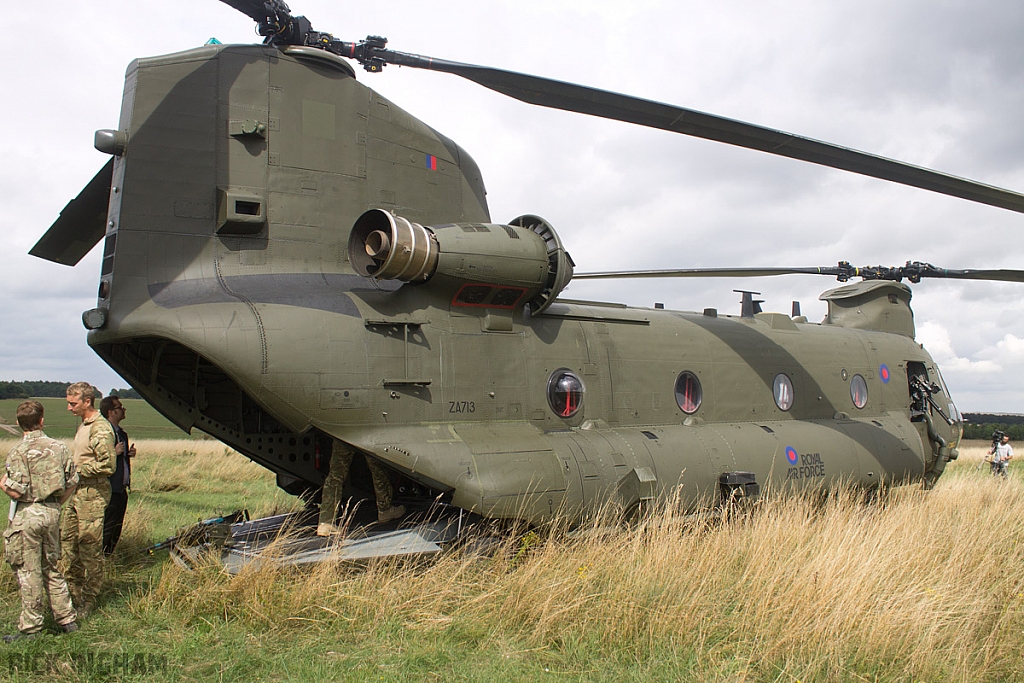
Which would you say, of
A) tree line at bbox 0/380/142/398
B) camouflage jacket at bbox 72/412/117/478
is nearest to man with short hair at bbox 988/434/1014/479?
camouflage jacket at bbox 72/412/117/478

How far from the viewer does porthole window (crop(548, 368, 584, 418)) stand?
8188 mm

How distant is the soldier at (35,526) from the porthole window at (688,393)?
6917 millimetres

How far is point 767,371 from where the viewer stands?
426 inches

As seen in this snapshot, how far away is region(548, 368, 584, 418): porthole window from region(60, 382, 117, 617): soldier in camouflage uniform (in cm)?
435

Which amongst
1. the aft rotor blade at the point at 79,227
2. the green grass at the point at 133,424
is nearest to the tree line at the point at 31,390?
the green grass at the point at 133,424

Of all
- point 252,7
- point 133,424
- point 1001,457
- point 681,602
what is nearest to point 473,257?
point 252,7

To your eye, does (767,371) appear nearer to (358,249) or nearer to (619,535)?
(619,535)

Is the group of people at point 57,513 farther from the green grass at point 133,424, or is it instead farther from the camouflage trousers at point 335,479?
the green grass at point 133,424

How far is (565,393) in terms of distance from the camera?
8.28 metres

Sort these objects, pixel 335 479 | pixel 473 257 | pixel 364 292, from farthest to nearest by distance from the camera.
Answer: pixel 473 257 < pixel 364 292 < pixel 335 479

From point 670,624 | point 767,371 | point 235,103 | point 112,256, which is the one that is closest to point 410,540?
point 670,624

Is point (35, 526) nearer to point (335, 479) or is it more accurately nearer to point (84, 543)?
point (84, 543)

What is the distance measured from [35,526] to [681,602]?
15.9ft

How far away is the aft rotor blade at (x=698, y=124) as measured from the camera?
709 centimetres
